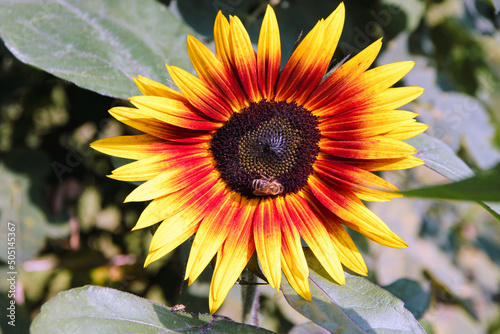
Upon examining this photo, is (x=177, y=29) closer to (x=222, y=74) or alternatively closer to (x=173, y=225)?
(x=222, y=74)

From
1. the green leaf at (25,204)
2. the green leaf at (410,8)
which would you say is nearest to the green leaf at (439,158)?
the green leaf at (410,8)

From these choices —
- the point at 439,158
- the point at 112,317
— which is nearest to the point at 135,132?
the point at 112,317

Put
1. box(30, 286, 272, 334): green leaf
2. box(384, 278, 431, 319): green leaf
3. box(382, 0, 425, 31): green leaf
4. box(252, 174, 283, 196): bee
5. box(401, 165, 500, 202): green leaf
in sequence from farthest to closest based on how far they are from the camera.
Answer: box(382, 0, 425, 31): green leaf, box(384, 278, 431, 319): green leaf, box(252, 174, 283, 196): bee, box(30, 286, 272, 334): green leaf, box(401, 165, 500, 202): green leaf

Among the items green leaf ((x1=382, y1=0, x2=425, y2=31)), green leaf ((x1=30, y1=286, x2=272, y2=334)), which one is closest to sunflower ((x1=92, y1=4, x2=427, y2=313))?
green leaf ((x1=30, y1=286, x2=272, y2=334))

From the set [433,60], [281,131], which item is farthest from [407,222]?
[281,131]

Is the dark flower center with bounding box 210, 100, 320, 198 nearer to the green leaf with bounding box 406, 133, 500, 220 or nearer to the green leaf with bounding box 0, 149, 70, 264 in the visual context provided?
the green leaf with bounding box 406, 133, 500, 220
